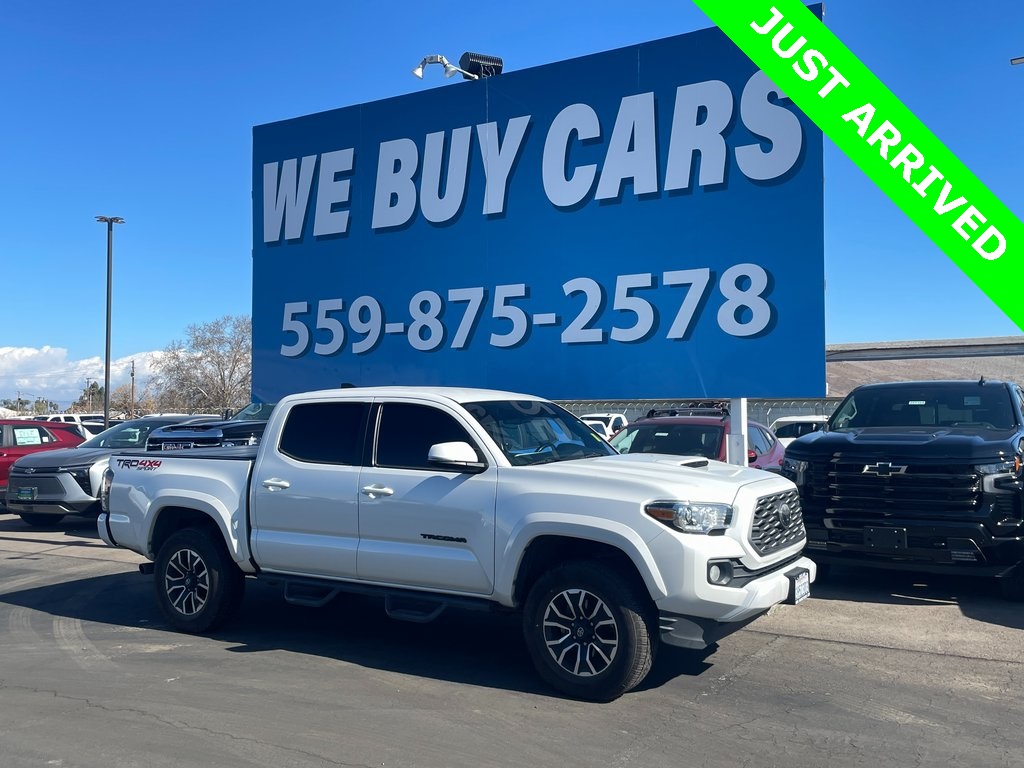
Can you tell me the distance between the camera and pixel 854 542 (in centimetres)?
815

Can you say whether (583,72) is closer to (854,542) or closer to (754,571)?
(854,542)

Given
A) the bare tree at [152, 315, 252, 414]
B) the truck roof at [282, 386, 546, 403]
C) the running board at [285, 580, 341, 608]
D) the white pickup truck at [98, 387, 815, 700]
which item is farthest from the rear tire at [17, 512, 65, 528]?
the bare tree at [152, 315, 252, 414]

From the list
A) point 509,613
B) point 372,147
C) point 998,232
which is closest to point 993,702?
point 509,613

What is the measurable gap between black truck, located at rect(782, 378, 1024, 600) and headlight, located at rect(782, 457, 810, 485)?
1 cm

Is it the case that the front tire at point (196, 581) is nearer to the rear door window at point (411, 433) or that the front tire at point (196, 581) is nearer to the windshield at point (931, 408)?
the rear door window at point (411, 433)

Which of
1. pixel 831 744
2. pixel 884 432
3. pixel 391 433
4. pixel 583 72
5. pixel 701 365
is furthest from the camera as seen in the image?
pixel 583 72

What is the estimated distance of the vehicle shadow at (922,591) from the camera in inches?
307

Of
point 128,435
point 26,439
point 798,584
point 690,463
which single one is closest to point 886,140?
point 690,463

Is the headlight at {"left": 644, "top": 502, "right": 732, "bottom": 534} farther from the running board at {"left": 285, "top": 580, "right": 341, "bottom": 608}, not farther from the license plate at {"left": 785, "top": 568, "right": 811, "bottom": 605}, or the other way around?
the running board at {"left": 285, "top": 580, "right": 341, "bottom": 608}

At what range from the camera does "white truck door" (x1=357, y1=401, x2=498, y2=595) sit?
5973mm

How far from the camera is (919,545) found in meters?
7.82

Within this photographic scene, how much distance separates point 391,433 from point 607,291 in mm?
6730

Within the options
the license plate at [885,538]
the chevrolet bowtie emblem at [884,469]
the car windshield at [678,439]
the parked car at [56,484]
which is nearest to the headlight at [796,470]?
the chevrolet bowtie emblem at [884,469]

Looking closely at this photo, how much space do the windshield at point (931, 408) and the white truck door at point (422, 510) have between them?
5077 millimetres
